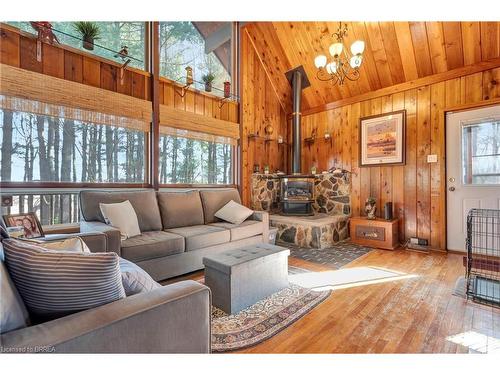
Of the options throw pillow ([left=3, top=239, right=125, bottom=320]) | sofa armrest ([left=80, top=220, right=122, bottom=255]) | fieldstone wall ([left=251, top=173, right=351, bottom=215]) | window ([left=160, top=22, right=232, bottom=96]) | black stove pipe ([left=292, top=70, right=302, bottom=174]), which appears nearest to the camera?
throw pillow ([left=3, top=239, right=125, bottom=320])

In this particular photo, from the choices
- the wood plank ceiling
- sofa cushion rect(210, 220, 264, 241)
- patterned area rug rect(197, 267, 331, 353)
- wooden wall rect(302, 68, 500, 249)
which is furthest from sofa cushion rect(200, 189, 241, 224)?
the wood plank ceiling

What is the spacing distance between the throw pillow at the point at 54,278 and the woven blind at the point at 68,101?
234cm

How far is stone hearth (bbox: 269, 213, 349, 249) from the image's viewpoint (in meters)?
3.89

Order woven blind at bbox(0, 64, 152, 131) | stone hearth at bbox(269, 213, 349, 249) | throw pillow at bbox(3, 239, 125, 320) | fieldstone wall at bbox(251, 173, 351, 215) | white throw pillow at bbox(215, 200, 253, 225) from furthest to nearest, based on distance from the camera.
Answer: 1. fieldstone wall at bbox(251, 173, 351, 215)
2. stone hearth at bbox(269, 213, 349, 249)
3. white throw pillow at bbox(215, 200, 253, 225)
4. woven blind at bbox(0, 64, 152, 131)
5. throw pillow at bbox(3, 239, 125, 320)

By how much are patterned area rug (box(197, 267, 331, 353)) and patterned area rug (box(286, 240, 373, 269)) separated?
97cm

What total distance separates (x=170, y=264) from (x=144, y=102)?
2.15 meters

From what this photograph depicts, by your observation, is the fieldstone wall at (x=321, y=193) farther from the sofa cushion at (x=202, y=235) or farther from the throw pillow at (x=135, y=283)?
the throw pillow at (x=135, y=283)

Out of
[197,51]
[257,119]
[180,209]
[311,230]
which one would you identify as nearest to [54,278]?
[180,209]

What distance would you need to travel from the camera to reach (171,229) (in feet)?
10.1

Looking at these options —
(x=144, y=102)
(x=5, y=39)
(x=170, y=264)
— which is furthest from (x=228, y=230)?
(x=5, y=39)

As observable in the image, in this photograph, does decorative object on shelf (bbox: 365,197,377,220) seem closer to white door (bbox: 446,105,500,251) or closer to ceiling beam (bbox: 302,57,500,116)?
white door (bbox: 446,105,500,251)

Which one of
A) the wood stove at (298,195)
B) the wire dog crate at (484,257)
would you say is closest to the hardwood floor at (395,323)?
the wire dog crate at (484,257)

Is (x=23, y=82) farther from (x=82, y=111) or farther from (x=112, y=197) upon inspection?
(x=112, y=197)
